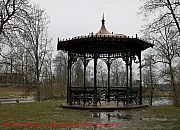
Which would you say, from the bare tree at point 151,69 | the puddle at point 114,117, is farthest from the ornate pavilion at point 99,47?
the bare tree at point 151,69

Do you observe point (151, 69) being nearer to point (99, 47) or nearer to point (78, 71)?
point (99, 47)

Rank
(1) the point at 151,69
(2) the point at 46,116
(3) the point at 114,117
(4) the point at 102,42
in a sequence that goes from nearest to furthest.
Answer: (3) the point at 114,117, (2) the point at 46,116, (4) the point at 102,42, (1) the point at 151,69

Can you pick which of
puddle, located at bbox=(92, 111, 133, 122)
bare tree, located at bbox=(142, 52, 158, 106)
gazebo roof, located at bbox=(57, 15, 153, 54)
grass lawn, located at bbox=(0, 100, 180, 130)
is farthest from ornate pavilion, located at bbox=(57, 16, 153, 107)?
bare tree, located at bbox=(142, 52, 158, 106)

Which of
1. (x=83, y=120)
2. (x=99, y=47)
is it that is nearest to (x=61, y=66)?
(x=99, y=47)

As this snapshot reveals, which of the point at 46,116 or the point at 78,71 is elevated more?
the point at 78,71

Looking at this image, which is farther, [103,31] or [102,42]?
[103,31]

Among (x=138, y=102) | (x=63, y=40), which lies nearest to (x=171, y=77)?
(x=138, y=102)

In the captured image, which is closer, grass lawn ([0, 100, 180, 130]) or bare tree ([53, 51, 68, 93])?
grass lawn ([0, 100, 180, 130])

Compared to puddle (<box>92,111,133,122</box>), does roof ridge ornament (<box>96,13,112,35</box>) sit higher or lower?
higher

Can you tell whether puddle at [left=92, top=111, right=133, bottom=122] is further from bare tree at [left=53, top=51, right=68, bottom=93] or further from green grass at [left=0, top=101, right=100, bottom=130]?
bare tree at [left=53, top=51, right=68, bottom=93]

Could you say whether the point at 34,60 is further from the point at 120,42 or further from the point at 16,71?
the point at 120,42

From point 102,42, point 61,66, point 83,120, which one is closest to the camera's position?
point 83,120

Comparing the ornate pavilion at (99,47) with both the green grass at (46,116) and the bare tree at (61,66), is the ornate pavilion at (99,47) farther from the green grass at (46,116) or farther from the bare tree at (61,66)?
the bare tree at (61,66)

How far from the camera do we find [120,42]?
671 inches
